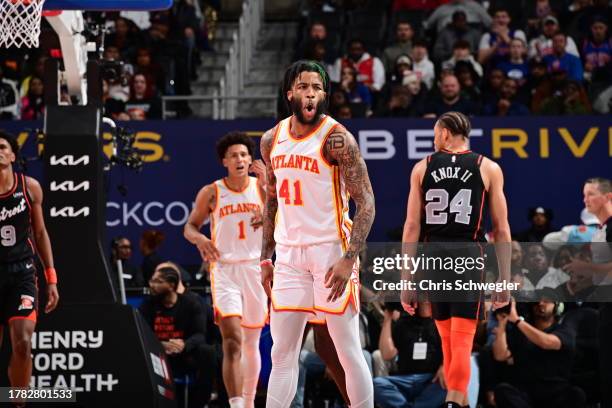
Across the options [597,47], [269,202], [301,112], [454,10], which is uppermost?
[454,10]

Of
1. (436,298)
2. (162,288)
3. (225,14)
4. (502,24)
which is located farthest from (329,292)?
(225,14)

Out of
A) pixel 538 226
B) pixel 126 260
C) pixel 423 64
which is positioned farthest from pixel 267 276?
pixel 423 64

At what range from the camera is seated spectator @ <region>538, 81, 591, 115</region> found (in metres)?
15.3

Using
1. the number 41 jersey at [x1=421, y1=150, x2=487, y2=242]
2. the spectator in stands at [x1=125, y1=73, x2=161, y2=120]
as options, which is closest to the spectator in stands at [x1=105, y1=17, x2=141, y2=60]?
the spectator in stands at [x1=125, y1=73, x2=161, y2=120]

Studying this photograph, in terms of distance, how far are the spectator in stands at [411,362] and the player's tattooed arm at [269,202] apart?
3.65 m

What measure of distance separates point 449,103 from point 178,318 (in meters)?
5.38

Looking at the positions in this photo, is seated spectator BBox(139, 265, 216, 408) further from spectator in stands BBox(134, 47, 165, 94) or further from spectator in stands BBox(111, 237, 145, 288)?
spectator in stands BBox(134, 47, 165, 94)

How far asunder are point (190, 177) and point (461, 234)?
6396mm

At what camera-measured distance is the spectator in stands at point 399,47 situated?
17453 millimetres

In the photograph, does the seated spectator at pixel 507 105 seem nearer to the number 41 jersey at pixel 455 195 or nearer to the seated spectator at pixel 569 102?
the seated spectator at pixel 569 102

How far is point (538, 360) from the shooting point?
37.1 feet

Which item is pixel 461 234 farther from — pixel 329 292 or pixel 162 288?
A: pixel 162 288

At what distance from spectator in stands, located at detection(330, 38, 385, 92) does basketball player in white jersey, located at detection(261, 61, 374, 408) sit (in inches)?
368

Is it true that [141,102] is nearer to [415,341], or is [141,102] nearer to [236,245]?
[236,245]
